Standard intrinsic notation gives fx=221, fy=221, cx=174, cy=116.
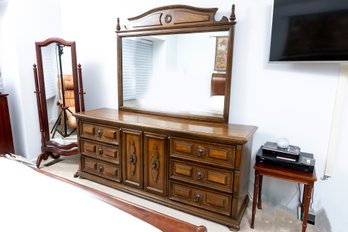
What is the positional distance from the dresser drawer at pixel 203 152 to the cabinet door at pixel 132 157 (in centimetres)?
37

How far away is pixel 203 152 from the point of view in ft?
6.03

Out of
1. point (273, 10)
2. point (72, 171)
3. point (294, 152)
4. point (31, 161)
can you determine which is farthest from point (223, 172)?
point (31, 161)

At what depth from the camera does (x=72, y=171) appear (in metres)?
2.84

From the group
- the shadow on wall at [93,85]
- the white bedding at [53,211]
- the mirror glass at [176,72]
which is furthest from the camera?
the shadow on wall at [93,85]

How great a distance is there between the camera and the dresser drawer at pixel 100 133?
88.6 inches

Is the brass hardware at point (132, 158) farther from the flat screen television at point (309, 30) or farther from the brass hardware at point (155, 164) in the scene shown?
the flat screen television at point (309, 30)

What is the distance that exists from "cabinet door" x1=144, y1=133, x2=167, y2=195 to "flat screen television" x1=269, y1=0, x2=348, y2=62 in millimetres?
1228

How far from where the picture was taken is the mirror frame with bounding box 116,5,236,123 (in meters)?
2.03

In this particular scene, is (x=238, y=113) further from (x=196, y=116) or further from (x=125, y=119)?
(x=125, y=119)

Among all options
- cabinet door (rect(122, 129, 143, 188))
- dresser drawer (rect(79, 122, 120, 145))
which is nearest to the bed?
cabinet door (rect(122, 129, 143, 188))

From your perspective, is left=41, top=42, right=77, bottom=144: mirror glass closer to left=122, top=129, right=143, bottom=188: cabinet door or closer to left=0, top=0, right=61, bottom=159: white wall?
left=0, top=0, right=61, bottom=159: white wall

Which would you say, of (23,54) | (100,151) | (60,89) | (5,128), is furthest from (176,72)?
(5,128)

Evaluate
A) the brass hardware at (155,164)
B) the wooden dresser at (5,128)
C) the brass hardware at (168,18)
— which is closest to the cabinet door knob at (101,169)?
the brass hardware at (155,164)

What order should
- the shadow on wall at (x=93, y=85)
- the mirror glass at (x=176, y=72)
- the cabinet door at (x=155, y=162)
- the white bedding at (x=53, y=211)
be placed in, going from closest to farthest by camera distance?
1. the white bedding at (x=53, y=211)
2. the cabinet door at (x=155, y=162)
3. the mirror glass at (x=176, y=72)
4. the shadow on wall at (x=93, y=85)
